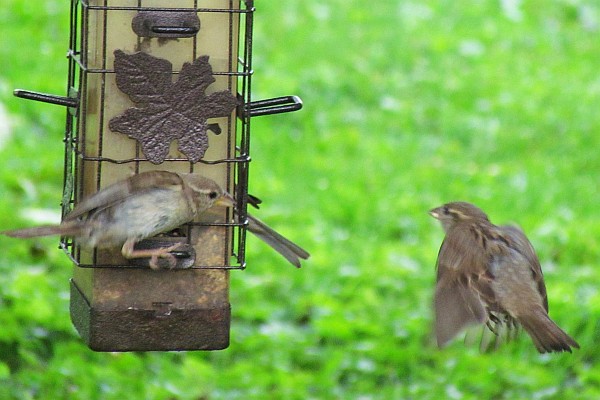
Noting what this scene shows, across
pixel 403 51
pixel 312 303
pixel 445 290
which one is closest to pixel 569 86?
pixel 403 51

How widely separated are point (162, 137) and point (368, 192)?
4.25m

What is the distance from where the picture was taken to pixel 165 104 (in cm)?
430

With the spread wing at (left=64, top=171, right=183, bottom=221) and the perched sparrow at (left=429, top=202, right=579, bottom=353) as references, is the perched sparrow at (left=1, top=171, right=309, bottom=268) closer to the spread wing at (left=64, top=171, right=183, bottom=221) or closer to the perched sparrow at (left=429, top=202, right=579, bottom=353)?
the spread wing at (left=64, top=171, right=183, bottom=221)

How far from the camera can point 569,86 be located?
34.6 feet

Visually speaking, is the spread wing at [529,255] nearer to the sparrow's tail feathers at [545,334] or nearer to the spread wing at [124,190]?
the sparrow's tail feathers at [545,334]

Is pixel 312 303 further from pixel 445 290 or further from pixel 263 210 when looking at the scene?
pixel 445 290

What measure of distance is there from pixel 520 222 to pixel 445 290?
11.9ft

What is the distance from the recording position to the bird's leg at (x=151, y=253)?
13.8 ft

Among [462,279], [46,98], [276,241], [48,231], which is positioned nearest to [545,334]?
[462,279]

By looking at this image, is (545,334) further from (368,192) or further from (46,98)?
(368,192)

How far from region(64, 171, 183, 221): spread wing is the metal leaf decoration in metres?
0.14

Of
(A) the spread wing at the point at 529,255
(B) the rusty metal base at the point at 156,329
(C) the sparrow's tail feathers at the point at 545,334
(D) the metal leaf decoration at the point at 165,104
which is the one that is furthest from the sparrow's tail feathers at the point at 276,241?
(C) the sparrow's tail feathers at the point at 545,334

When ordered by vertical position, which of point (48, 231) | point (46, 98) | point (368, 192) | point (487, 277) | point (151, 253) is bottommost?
point (368, 192)

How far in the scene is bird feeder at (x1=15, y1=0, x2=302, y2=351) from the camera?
429 cm
